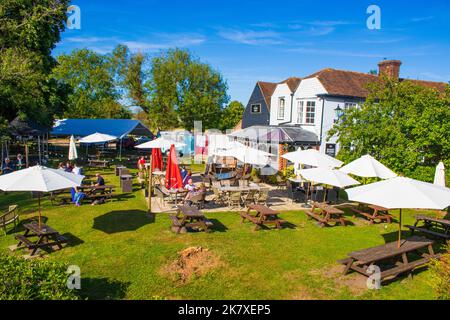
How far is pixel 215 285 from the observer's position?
7301 mm

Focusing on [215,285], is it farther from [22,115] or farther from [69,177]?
[22,115]

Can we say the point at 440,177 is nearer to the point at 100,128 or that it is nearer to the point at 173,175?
the point at 173,175

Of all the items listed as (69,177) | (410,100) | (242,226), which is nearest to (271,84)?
(410,100)

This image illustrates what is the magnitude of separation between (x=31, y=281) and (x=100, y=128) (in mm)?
31404

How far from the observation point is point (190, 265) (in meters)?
8.30

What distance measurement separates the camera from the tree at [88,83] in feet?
171

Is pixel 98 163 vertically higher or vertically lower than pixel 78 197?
higher

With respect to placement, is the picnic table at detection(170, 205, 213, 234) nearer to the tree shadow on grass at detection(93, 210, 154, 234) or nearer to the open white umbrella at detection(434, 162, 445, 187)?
the tree shadow on grass at detection(93, 210, 154, 234)

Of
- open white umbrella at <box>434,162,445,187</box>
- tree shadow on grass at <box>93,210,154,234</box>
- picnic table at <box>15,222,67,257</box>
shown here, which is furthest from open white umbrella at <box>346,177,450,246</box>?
picnic table at <box>15,222,67,257</box>

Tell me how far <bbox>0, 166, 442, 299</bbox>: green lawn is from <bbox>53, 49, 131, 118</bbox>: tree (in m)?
42.9

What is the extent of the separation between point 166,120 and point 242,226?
3237 cm

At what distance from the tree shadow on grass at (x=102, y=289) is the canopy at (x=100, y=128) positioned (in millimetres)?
24277

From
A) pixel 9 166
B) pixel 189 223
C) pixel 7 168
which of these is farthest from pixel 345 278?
pixel 9 166

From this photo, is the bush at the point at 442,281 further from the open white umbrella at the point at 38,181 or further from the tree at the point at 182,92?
the tree at the point at 182,92
